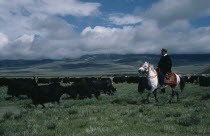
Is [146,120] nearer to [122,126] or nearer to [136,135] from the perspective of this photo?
[122,126]

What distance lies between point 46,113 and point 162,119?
17.3 ft

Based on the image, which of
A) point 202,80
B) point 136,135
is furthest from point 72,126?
point 202,80

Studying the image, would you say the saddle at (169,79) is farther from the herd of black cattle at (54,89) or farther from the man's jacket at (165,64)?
the herd of black cattle at (54,89)

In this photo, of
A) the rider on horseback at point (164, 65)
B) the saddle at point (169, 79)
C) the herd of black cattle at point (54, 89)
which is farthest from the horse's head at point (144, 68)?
the herd of black cattle at point (54, 89)

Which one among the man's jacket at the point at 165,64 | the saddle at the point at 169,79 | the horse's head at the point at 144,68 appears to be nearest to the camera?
the horse's head at the point at 144,68

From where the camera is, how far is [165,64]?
14227 mm

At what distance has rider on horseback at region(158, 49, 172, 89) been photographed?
14111 mm

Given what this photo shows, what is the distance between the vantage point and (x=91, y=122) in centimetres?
832

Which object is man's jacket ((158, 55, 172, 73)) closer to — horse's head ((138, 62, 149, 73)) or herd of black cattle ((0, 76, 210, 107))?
horse's head ((138, 62, 149, 73))

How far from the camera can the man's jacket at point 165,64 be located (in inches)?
555

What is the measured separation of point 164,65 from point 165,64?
0.10m

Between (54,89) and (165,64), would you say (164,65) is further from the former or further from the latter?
(54,89)

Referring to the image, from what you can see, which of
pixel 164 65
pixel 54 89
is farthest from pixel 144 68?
pixel 54 89

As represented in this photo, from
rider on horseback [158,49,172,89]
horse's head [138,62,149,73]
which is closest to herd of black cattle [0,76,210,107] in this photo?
rider on horseback [158,49,172,89]
